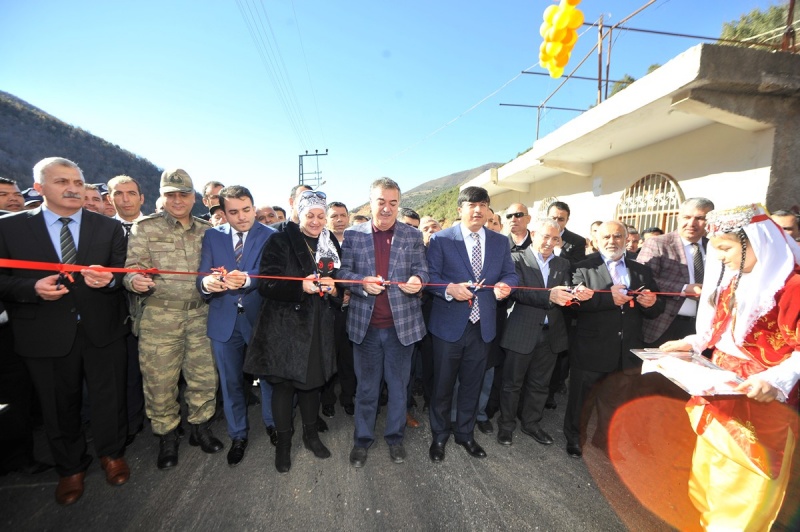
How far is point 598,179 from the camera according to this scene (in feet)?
26.7

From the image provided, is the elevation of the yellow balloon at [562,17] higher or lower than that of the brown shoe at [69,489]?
higher

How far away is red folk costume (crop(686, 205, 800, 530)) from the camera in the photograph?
199cm

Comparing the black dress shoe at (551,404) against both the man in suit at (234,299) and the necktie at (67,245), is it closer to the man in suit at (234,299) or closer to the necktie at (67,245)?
the man in suit at (234,299)

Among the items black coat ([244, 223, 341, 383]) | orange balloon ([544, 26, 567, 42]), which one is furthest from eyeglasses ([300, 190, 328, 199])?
orange balloon ([544, 26, 567, 42])

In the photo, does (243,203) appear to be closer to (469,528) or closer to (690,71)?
(469,528)

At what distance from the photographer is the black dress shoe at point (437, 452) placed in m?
3.10

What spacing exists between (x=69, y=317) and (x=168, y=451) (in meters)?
1.35

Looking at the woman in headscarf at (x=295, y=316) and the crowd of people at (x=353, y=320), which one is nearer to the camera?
the crowd of people at (x=353, y=320)

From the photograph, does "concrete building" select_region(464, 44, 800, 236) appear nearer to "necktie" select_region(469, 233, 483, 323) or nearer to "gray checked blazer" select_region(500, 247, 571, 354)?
"gray checked blazer" select_region(500, 247, 571, 354)

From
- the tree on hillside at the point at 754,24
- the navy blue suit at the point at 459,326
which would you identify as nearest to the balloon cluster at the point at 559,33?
the navy blue suit at the point at 459,326

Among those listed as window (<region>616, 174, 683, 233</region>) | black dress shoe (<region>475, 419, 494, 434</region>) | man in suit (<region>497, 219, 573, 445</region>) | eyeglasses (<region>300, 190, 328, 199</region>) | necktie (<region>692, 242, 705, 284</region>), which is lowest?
black dress shoe (<region>475, 419, 494, 434</region>)

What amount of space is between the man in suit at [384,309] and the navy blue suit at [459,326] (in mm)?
182

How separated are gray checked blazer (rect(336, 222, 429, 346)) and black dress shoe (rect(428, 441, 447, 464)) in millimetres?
1009

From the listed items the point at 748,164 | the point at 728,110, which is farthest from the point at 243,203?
the point at 748,164
